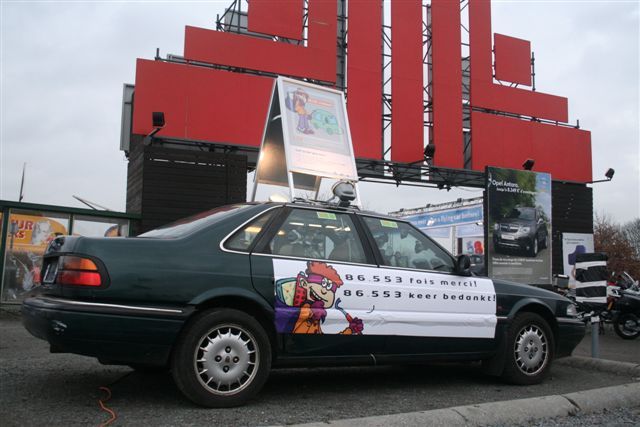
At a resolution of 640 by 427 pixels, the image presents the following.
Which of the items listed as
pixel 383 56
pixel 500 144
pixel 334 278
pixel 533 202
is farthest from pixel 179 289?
pixel 500 144

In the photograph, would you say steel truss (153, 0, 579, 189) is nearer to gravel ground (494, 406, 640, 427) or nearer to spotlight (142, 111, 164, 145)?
spotlight (142, 111, 164, 145)

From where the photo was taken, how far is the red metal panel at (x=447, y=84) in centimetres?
1554

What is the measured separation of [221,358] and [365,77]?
12.3 metres

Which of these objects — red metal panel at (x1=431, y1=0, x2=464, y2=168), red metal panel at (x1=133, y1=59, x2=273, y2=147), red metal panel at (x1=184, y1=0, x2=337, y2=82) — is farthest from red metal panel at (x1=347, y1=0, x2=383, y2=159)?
red metal panel at (x1=133, y1=59, x2=273, y2=147)

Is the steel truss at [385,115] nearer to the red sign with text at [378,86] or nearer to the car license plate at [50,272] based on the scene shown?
the red sign with text at [378,86]

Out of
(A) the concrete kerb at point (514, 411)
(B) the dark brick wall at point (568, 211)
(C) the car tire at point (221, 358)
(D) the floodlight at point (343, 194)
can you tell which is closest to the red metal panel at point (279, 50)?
(B) the dark brick wall at point (568, 211)

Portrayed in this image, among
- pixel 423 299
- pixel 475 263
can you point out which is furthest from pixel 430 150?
pixel 423 299

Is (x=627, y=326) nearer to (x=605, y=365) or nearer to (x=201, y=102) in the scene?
(x=605, y=365)

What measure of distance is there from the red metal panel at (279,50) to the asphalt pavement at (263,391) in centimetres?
876

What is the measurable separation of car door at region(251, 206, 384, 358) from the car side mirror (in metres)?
0.88

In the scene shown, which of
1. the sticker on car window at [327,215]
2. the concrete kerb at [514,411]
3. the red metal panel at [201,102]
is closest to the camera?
the concrete kerb at [514,411]

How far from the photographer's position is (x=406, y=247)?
4859mm

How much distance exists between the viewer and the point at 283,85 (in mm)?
8328

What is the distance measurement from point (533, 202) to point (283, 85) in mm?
7068
